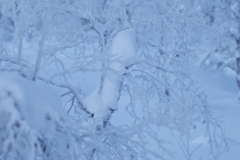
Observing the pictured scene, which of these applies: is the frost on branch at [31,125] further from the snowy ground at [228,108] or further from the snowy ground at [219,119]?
the snowy ground at [228,108]

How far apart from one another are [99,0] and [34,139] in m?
4.48

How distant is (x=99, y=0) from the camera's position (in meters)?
6.29

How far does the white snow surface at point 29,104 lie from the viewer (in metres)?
2.34

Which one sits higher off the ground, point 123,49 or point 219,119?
point 123,49

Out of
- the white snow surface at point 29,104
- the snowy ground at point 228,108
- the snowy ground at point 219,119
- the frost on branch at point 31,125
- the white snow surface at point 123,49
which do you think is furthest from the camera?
the snowy ground at point 228,108

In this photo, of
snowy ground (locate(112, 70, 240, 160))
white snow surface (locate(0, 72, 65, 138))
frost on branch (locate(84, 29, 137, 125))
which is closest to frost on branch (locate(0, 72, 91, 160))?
white snow surface (locate(0, 72, 65, 138))

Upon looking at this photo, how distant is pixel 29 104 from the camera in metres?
2.40

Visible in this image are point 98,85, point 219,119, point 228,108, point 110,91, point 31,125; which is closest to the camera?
point 31,125

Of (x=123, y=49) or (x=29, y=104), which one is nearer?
(x=29, y=104)

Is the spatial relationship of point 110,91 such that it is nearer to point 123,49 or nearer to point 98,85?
point 98,85

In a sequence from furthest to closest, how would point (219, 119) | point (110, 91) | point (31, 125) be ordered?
point (219, 119)
point (110, 91)
point (31, 125)

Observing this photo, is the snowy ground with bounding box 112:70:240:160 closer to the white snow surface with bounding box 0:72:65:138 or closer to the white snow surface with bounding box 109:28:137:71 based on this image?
the white snow surface with bounding box 109:28:137:71

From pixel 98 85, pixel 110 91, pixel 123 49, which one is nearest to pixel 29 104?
pixel 110 91

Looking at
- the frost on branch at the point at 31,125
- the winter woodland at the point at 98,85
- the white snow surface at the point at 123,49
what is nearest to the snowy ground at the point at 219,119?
the winter woodland at the point at 98,85
